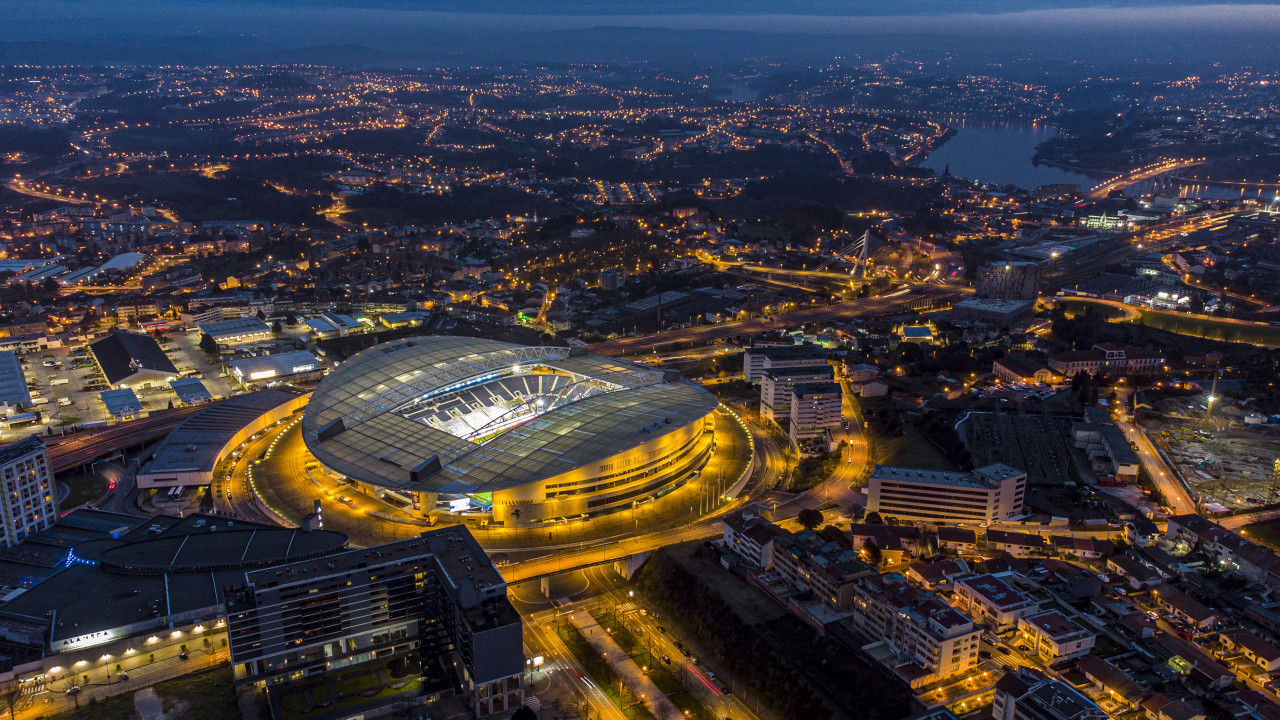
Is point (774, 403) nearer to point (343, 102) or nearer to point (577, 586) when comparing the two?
point (577, 586)

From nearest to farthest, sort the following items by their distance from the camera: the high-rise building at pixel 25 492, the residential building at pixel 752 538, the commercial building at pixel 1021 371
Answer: the residential building at pixel 752 538 < the high-rise building at pixel 25 492 < the commercial building at pixel 1021 371

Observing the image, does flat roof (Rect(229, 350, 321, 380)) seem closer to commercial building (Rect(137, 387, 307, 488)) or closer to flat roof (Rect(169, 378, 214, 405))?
flat roof (Rect(169, 378, 214, 405))

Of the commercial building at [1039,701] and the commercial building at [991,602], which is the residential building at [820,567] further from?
the commercial building at [1039,701]

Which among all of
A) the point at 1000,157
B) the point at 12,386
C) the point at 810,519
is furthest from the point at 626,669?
the point at 1000,157

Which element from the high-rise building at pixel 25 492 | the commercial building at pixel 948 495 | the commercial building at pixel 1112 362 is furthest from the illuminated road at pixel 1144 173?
the high-rise building at pixel 25 492

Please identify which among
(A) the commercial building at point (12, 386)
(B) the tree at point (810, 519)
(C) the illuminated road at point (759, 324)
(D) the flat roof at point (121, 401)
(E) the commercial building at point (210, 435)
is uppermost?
(B) the tree at point (810, 519)

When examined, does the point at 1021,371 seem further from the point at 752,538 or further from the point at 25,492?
the point at 25,492

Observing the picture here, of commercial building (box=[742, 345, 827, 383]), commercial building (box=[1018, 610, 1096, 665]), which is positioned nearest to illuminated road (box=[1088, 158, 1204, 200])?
commercial building (box=[742, 345, 827, 383])
